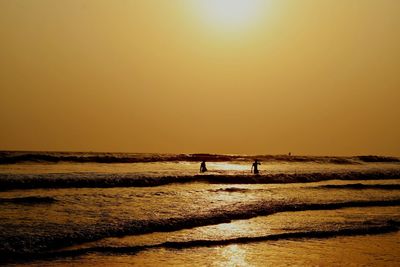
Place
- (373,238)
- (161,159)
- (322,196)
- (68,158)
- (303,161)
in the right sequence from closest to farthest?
1. (373,238)
2. (322,196)
3. (68,158)
4. (161,159)
5. (303,161)

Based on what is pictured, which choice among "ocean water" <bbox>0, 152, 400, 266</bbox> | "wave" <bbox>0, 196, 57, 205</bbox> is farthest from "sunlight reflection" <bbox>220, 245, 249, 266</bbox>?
"wave" <bbox>0, 196, 57, 205</bbox>

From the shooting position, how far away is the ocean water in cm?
1195

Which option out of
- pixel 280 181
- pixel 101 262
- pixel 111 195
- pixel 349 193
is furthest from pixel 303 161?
pixel 101 262

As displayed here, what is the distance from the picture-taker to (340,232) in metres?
15.0

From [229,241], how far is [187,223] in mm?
2082

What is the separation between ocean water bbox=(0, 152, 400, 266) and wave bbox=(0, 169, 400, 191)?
86 mm

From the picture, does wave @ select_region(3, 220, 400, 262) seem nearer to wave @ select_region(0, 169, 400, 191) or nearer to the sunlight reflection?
the sunlight reflection

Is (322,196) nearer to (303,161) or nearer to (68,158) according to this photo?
(68,158)

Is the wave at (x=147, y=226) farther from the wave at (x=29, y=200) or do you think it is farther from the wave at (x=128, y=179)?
the wave at (x=128, y=179)

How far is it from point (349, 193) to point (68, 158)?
21491 mm

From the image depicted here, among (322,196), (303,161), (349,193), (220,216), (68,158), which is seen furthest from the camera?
(303,161)

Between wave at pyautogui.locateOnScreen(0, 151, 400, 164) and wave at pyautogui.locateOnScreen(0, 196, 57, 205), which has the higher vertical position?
wave at pyautogui.locateOnScreen(0, 151, 400, 164)

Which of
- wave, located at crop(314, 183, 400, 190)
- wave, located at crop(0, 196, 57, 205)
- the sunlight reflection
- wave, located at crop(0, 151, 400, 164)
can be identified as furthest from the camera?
wave, located at crop(0, 151, 400, 164)

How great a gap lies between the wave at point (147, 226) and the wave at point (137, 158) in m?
21.9
